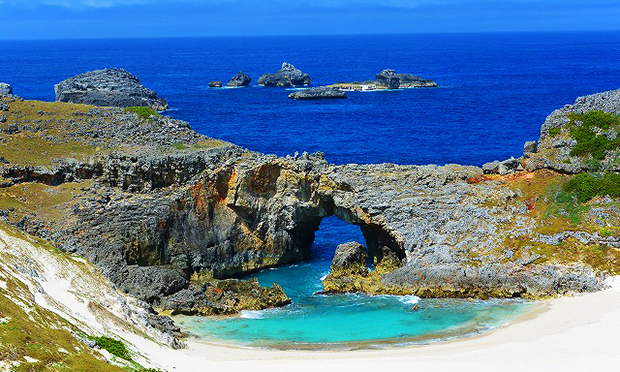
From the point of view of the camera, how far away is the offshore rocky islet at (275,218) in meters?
52.8

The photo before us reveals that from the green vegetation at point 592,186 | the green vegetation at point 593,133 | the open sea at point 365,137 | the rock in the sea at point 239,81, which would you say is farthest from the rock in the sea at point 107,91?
the green vegetation at point 592,186

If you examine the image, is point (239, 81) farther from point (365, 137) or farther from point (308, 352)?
point (308, 352)

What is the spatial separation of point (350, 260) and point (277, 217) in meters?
7.38

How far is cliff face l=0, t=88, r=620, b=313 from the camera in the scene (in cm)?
5294

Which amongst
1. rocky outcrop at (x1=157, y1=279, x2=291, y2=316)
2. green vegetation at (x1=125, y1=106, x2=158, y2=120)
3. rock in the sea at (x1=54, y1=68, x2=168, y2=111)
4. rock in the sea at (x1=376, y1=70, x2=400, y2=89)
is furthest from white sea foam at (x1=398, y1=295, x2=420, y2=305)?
rock in the sea at (x1=376, y1=70, x2=400, y2=89)

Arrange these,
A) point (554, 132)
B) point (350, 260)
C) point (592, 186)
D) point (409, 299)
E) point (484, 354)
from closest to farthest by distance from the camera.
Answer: point (484, 354), point (409, 299), point (592, 186), point (350, 260), point (554, 132)

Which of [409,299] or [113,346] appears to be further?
[409,299]

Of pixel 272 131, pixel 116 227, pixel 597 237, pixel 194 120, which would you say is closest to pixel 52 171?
pixel 116 227

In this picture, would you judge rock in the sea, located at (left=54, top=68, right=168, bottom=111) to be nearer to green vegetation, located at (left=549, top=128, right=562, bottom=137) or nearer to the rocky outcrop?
the rocky outcrop

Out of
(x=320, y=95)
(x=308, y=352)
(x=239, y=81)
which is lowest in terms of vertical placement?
(x=308, y=352)

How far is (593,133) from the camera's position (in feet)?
206

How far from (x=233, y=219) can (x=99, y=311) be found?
20.6 meters

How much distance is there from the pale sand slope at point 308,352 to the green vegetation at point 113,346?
1.34 metres

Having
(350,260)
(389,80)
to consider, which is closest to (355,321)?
(350,260)
